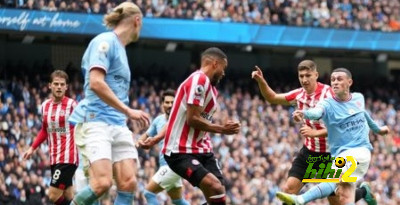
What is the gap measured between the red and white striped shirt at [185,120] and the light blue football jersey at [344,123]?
1928 millimetres

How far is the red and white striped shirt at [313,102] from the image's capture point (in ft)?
48.3

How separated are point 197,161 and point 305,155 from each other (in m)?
2.95

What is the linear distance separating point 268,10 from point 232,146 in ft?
24.0

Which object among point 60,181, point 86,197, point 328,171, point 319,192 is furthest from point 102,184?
point 60,181

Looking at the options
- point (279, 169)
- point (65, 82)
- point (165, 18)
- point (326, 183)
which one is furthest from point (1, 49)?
point (326, 183)

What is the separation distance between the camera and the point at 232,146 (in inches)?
1168

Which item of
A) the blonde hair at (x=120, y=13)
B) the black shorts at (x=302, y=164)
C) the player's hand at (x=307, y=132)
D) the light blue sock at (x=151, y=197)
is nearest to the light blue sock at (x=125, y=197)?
the blonde hair at (x=120, y=13)

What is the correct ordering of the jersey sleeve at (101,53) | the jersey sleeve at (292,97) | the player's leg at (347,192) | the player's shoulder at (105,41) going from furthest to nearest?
the jersey sleeve at (292,97)
the player's leg at (347,192)
the player's shoulder at (105,41)
the jersey sleeve at (101,53)

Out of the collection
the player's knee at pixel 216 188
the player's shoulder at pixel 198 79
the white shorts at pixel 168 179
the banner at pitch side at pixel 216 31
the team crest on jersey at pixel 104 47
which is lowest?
the player's knee at pixel 216 188

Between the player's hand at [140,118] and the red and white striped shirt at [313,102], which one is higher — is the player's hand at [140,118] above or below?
below

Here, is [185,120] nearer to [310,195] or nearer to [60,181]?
[310,195]

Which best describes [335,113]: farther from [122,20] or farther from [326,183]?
[122,20]

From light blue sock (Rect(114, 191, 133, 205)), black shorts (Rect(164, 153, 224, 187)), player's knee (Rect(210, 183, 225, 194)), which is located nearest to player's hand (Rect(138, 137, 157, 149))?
black shorts (Rect(164, 153, 224, 187))

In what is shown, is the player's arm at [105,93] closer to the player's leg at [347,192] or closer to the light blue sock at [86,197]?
the light blue sock at [86,197]
